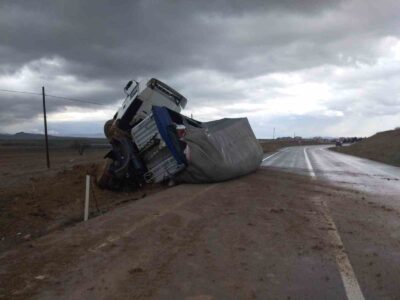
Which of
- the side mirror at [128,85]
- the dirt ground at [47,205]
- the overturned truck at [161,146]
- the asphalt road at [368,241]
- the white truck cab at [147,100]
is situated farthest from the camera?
the side mirror at [128,85]

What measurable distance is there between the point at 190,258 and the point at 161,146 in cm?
966

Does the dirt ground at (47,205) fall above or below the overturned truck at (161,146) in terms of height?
below

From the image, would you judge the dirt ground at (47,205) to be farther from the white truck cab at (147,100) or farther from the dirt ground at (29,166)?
the white truck cab at (147,100)

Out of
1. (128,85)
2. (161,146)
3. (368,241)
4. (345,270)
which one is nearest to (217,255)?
(345,270)

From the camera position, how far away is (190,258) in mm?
6422

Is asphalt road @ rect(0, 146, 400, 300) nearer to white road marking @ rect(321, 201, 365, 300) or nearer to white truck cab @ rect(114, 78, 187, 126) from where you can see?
white road marking @ rect(321, 201, 365, 300)

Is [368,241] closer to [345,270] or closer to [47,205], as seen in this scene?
[345,270]

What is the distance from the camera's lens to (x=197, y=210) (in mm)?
10203

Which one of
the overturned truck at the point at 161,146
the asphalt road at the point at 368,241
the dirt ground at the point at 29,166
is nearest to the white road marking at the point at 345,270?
the asphalt road at the point at 368,241

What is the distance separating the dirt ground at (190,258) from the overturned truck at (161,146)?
506 cm

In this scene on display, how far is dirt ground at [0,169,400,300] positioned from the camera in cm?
529

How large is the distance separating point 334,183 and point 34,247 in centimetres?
1130

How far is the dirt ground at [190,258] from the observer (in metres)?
5.29

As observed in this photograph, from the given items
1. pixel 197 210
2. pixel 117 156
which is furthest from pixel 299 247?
pixel 117 156
